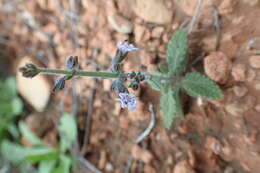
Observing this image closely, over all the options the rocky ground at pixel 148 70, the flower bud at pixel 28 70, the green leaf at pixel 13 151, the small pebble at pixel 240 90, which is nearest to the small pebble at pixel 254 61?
the rocky ground at pixel 148 70

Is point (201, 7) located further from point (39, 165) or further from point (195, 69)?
point (39, 165)

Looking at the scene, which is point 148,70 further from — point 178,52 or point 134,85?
point 134,85

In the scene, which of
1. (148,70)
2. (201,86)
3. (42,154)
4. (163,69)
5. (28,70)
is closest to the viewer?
(28,70)

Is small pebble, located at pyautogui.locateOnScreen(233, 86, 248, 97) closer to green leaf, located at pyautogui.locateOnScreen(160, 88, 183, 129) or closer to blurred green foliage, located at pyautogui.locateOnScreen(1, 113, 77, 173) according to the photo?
green leaf, located at pyautogui.locateOnScreen(160, 88, 183, 129)

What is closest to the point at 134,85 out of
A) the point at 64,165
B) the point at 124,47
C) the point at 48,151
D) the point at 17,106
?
the point at 124,47

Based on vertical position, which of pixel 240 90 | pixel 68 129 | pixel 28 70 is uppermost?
pixel 28 70

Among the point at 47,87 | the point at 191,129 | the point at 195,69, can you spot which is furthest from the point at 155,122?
the point at 47,87

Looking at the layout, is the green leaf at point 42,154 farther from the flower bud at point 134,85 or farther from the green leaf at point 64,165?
→ the flower bud at point 134,85
